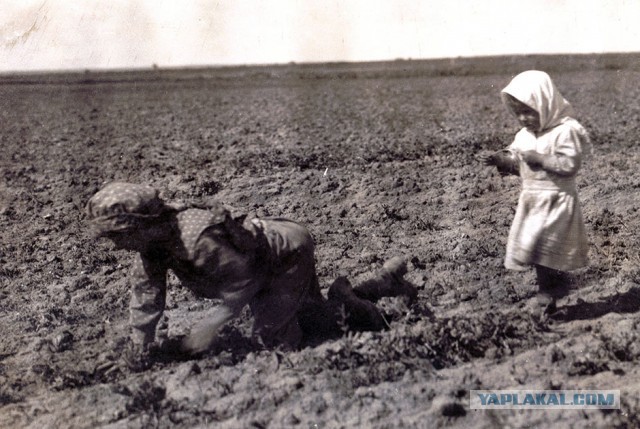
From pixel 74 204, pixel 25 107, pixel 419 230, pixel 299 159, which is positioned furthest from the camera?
pixel 25 107

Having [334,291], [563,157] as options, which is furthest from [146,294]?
[563,157]

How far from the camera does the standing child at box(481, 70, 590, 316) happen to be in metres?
3.22

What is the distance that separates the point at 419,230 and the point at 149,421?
10.2 feet

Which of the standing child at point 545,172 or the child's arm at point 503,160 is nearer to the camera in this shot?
the standing child at point 545,172

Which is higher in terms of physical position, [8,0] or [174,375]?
[8,0]

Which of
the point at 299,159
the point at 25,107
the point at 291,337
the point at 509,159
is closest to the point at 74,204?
the point at 299,159

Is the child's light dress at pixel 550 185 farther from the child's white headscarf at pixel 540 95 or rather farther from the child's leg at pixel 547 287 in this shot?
the child's leg at pixel 547 287

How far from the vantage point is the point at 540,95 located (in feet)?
10.5

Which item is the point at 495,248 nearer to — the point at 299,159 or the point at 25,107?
the point at 299,159

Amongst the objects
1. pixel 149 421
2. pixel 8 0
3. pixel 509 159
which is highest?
pixel 8 0

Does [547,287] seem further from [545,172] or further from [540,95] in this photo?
[540,95]

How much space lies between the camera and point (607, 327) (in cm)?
350

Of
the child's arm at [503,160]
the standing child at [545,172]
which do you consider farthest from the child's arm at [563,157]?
the child's arm at [503,160]

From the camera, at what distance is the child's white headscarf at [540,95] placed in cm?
321
